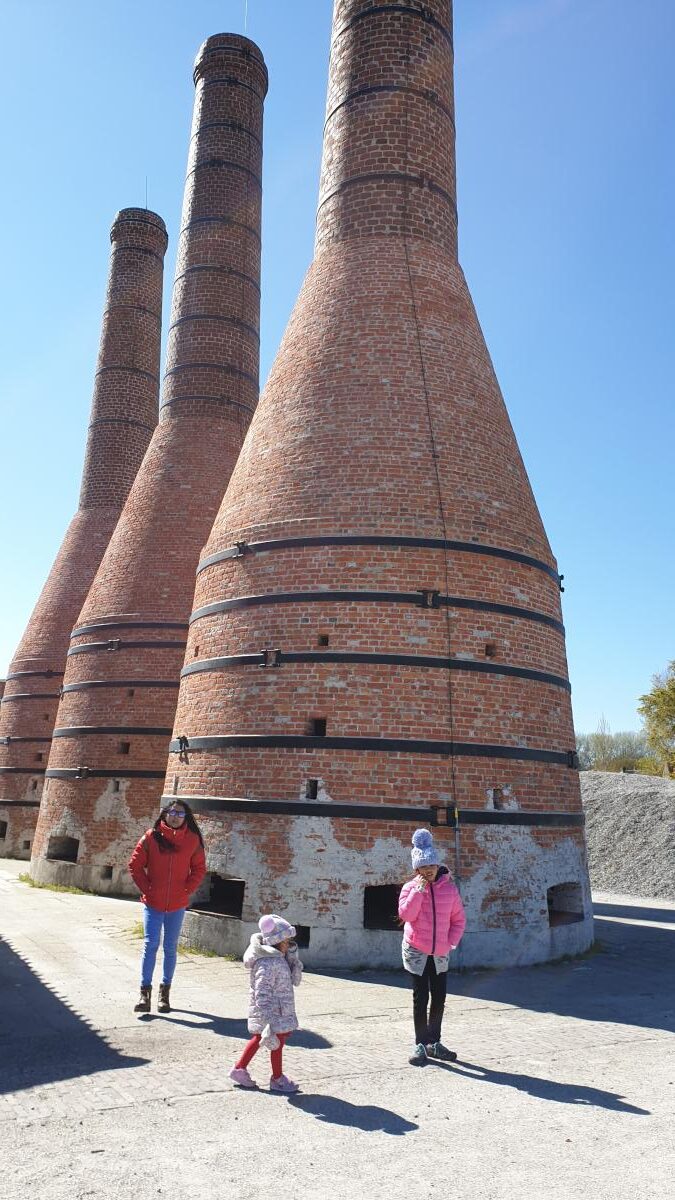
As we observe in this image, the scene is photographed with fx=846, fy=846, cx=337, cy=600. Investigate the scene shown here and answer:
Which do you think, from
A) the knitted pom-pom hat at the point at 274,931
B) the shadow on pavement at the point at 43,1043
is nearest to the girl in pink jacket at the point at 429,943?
the knitted pom-pom hat at the point at 274,931

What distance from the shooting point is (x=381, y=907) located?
948 centimetres

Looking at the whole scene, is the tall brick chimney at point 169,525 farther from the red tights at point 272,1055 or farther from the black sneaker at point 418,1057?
the red tights at point 272,1055

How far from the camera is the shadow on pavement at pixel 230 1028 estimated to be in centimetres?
590

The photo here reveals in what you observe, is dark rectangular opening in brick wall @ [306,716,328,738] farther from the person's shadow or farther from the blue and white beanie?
the person's shadow

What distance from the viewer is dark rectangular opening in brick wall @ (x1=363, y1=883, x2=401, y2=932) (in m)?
8.84

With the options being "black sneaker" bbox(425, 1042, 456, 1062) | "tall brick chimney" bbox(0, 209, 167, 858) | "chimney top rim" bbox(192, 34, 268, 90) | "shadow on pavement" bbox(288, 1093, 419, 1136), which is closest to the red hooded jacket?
"black sneaker" bbox(425, 1042, 456, 1062)

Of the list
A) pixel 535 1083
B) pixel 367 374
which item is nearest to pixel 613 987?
Answer: pixel 535 1083

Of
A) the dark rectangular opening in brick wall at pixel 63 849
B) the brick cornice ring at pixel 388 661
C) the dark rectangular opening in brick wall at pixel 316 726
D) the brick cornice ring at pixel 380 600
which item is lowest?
the dark rectangular opening in brick wall at pixel 63 849

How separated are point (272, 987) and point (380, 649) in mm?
4718

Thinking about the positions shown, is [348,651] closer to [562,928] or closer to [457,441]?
[457,441]

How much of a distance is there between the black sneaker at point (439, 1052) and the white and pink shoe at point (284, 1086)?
3.79 ft

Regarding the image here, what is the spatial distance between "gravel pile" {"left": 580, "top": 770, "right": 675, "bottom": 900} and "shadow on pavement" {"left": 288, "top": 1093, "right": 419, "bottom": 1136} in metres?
14.3

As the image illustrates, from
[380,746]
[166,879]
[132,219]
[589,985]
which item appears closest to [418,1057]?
[166,879]

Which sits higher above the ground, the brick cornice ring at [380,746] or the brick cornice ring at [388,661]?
the brick cornice ring at [388,661]
